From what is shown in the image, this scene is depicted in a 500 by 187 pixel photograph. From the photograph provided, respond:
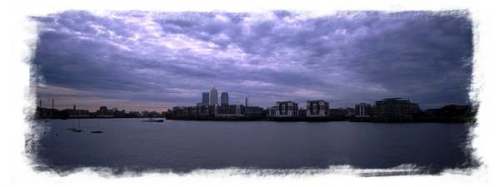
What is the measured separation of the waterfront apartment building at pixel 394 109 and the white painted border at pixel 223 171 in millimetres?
404

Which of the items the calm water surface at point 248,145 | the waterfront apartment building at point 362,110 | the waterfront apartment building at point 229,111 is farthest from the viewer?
the waterfront apartment building at point 362,110

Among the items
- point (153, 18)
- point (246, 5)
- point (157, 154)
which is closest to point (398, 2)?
point (246, 5)

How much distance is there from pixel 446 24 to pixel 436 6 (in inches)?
5.2

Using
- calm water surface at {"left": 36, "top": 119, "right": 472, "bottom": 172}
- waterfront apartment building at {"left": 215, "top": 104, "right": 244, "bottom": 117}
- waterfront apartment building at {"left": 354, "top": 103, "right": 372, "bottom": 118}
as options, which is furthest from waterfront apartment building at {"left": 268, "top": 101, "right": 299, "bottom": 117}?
waterfront apartment building at {"left": 354, "top": 103, "right": 372, "bottom": 118}

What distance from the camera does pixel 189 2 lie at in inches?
112

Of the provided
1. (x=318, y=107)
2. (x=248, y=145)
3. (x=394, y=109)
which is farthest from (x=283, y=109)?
(x=394, y=109)

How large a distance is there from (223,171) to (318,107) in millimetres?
838

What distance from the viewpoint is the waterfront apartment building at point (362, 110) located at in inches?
126

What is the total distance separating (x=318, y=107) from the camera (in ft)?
→ 10.6

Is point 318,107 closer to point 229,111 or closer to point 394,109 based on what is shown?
point 394,109

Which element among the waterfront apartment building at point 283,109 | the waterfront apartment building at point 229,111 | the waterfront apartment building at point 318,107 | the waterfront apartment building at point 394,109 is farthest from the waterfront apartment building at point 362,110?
the waterfront apartment building at point 229,111

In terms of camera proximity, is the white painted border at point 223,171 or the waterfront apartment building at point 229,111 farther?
the waterfront apartment building at point 229,111

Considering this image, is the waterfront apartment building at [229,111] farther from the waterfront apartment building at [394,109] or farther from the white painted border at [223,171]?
the waterfront apartment building at [394,109]

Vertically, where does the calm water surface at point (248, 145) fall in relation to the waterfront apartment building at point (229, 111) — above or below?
below
